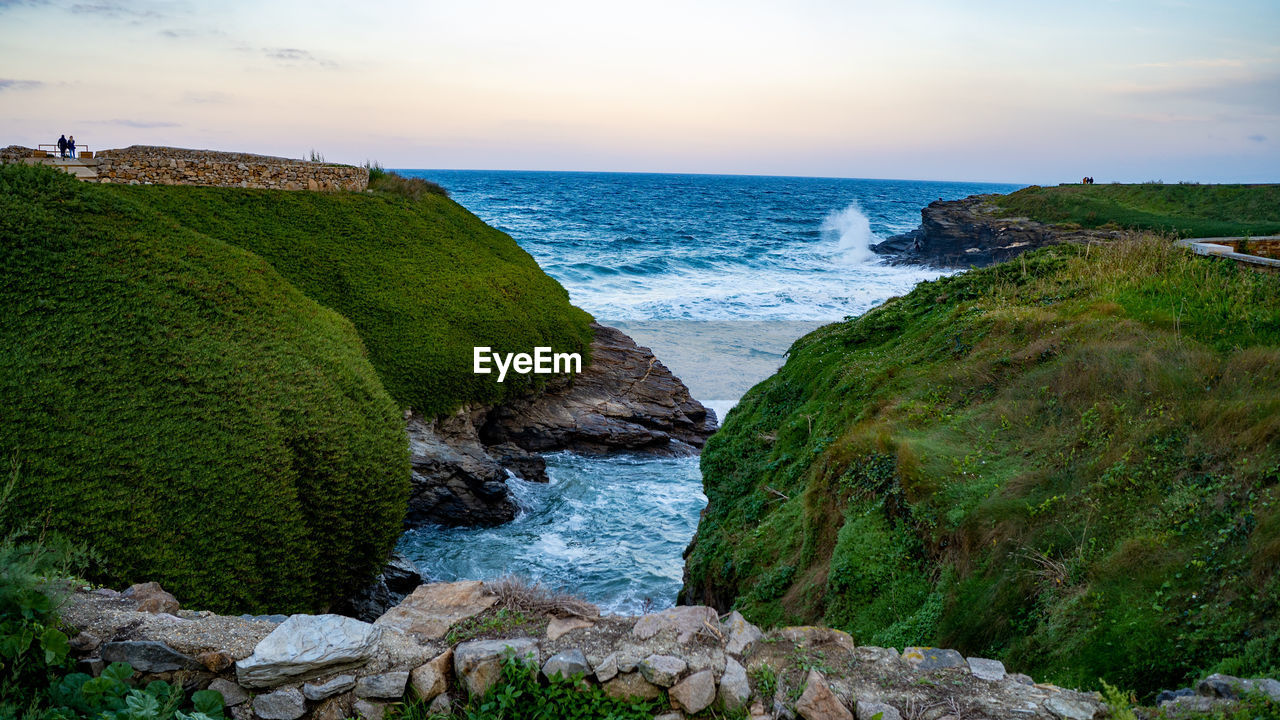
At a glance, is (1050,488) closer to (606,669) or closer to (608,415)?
(606,669)

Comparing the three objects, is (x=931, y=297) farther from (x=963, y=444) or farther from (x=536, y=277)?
(x=536, y=277)

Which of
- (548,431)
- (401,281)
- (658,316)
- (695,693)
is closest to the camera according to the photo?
(695,693)

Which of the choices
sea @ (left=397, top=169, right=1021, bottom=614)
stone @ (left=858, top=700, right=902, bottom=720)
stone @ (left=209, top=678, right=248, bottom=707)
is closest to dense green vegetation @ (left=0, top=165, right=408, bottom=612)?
sea @ (left=397, top=169, right=1021, bottom=614)

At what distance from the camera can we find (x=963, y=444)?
23.8 feet

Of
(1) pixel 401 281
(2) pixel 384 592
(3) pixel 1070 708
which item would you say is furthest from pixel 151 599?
(1) pixel 401 281

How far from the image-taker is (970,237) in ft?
155

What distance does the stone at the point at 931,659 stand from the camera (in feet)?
15.8

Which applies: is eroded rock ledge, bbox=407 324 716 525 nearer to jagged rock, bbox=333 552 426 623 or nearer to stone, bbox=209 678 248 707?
jagged rock, bbox=333 552 426 623

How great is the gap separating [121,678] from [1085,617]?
21.0 ft

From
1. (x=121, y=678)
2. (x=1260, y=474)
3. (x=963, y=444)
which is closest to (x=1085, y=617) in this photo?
(x=1260, y=474)

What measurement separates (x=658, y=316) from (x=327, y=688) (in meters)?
27.9

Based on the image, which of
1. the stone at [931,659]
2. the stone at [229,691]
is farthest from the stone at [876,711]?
the stone at [229,691]

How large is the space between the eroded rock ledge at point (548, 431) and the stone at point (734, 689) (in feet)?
33.8

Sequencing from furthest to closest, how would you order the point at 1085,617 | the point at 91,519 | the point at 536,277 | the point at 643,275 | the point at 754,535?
the point at 643,275, the point at 536,277, the point at 754,535, the point at 91,519, the point at 1085,617
